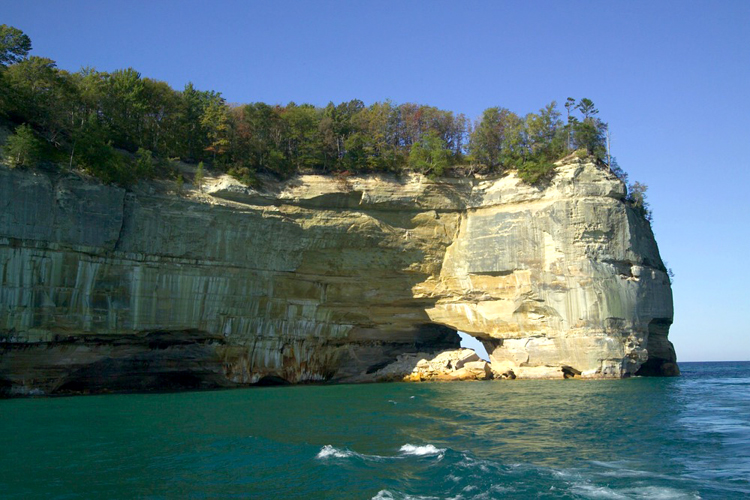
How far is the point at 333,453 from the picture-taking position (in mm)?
14930

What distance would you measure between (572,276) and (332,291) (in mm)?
15722

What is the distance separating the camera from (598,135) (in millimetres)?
42406

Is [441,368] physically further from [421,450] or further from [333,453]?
[333,453]

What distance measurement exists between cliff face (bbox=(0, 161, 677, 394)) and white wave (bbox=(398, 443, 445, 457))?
2148cm

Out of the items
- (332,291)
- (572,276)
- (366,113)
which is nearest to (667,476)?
(572,276)

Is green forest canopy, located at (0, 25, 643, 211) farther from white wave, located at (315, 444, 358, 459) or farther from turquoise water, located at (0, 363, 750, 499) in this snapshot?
white wave, located at (315, 444, 358, 459)

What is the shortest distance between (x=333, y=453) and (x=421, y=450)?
2288 mm

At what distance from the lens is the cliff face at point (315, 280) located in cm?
3017

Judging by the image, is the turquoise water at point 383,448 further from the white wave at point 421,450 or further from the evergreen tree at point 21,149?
the evergreen tree at point 21,149

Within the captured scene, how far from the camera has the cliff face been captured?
3017 cm

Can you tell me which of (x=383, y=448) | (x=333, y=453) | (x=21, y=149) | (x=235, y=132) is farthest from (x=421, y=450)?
(x=235, y=132)

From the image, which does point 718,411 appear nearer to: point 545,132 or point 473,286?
point 473,286

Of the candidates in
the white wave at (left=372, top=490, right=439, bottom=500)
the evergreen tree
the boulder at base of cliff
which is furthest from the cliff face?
the white wave at (left=372, top=490, right=439, bottom=500)

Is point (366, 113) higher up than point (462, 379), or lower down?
higher up
